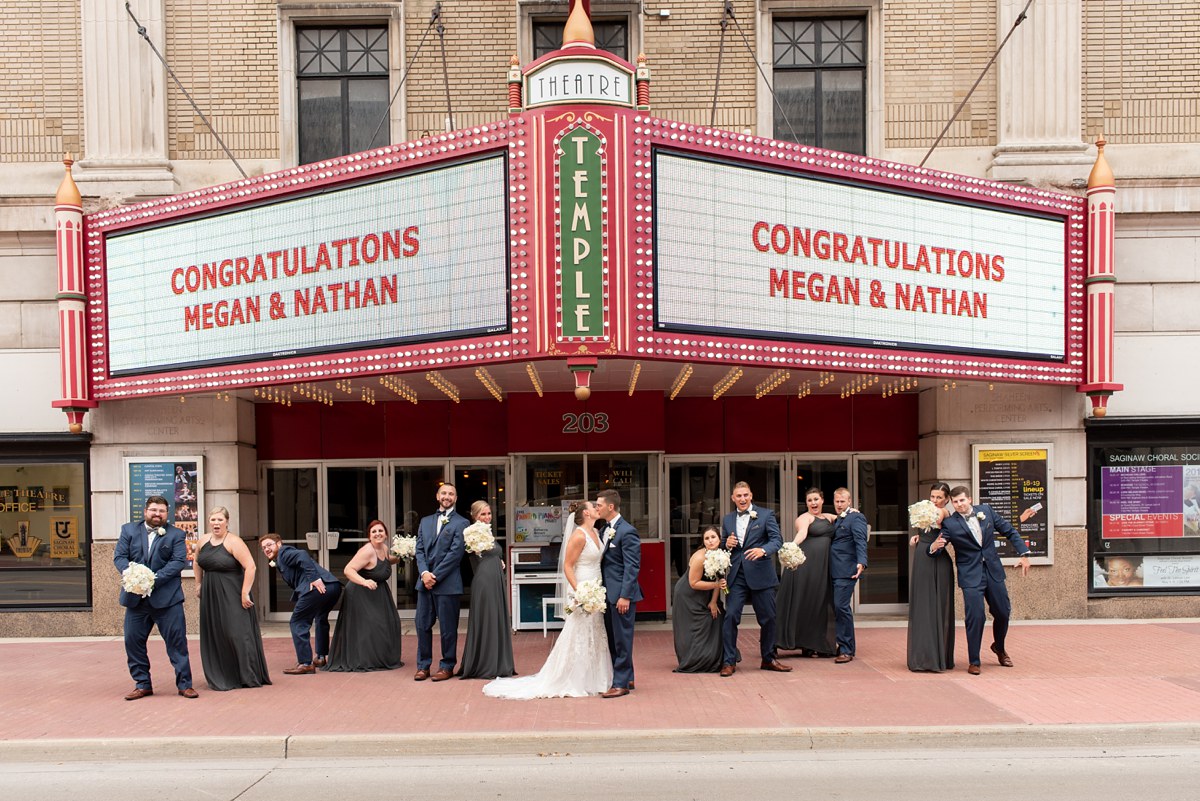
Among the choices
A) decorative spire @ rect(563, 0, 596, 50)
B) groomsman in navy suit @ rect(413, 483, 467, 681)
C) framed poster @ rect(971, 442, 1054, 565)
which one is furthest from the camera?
framed poster @ rect(971, 442, 1054, 565)

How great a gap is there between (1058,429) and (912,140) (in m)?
4.29

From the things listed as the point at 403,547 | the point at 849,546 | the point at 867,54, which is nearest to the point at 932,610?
Answer: the point at 849,546

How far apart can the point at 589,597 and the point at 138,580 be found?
13.2ft

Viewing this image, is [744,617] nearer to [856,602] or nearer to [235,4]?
[856,602]

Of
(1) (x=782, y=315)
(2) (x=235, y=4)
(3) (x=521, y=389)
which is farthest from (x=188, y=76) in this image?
(1) (x=782, y=315)

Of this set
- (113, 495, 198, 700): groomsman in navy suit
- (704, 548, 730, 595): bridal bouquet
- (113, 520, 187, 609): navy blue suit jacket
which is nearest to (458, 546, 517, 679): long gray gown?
(704, 548, 730, 595): bridal bouquet

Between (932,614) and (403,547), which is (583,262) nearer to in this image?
(403,547)

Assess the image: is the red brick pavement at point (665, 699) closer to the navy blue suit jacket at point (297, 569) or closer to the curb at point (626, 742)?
the curb at point (626, 742)

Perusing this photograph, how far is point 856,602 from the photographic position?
14539 mm

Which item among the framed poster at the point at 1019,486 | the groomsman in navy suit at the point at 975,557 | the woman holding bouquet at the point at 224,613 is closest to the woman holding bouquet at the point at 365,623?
the woman holding bouquet at the point at 224,613

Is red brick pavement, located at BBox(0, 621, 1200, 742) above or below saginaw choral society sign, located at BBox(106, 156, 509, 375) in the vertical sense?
below

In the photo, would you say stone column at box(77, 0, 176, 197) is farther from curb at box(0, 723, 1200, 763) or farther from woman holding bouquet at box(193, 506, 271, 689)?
curb at box(0, 723, 1200, 763)

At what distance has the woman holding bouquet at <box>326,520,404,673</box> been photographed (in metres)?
10.7

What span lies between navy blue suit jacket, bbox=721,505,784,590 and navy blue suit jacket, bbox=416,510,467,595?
8.76 ft
